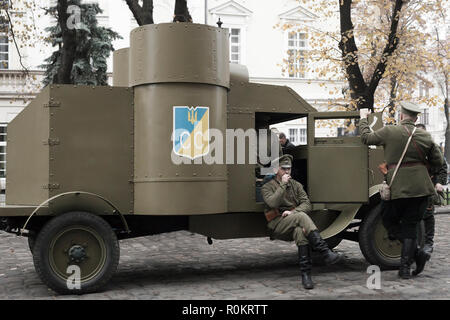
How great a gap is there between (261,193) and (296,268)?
1359 mm

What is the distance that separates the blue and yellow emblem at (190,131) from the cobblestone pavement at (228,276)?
5.11 feet

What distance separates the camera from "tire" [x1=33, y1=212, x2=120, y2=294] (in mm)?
6234

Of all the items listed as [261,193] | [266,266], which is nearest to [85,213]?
[261,193]

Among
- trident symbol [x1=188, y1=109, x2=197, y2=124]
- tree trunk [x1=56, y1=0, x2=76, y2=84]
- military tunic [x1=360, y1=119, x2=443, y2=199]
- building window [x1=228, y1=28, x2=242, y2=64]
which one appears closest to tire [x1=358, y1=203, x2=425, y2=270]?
military tunic [x1=360, y1=119, x2=443, y2=199]

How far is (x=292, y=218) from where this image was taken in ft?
22.4

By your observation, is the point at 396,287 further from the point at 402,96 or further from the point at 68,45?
the point at 402,96

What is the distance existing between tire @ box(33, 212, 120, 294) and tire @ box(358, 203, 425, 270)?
318 cm

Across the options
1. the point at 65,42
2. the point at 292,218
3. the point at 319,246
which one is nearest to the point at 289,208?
the point at 292,218

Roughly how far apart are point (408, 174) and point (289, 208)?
1447 millimetres

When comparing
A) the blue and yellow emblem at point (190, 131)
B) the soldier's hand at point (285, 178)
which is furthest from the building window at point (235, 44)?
the blue and yellow emblem at point (190, 131)

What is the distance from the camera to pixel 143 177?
6.62m

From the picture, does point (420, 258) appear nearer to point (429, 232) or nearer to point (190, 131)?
point (429, 232)

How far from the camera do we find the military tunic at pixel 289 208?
6722mm

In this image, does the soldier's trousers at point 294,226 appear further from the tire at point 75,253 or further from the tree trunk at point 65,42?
the tree trunk at point 65,42
